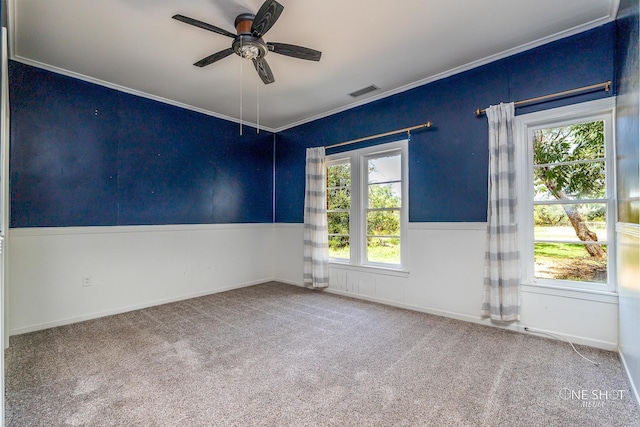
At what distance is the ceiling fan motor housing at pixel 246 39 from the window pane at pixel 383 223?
8.01 feet

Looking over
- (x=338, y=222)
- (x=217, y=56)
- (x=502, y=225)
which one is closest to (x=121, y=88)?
(x=217, y=56)

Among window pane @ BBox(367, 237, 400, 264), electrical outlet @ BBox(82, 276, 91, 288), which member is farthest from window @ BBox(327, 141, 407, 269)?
electrical outlet @ BBox(82, 276, 91, 288)

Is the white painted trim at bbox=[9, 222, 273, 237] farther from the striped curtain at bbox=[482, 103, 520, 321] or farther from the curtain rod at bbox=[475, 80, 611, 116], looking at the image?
the curtain rod at bbox=[475, 80, 611, 116]

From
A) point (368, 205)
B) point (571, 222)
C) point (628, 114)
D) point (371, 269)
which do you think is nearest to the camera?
point (628, 114)

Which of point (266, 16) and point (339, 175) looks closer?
point (266, 16)

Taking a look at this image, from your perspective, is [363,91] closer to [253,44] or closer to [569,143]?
[253,44]

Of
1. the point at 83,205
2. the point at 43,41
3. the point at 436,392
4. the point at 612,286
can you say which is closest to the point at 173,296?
the point at 83,205

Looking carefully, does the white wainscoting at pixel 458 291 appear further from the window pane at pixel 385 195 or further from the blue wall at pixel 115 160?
the blue wall at pixel 115 160

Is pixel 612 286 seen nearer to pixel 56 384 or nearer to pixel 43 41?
pixel 56 384

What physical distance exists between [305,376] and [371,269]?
6.83 ft

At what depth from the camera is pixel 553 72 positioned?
2748 millimetres

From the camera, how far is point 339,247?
4516mm

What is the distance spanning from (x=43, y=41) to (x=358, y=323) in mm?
3932

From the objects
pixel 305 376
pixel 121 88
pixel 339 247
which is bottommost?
pixel 305 376
